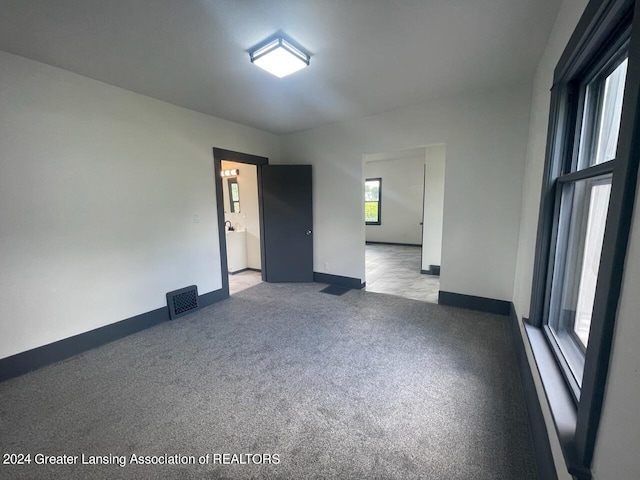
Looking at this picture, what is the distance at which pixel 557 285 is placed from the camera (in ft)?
6.01

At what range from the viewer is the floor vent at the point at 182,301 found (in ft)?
10.5

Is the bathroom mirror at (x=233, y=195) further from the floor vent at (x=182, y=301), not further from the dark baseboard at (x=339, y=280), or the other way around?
the floor vent at (x=182, y=301)

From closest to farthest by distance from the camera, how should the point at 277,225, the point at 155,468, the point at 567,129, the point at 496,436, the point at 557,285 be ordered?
the point at 155,468
the point at 496,436
the point at 567,129
the point at 557,285
the point at 277,225

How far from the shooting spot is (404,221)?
8445 millimetres

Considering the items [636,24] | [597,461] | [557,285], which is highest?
[636,24]

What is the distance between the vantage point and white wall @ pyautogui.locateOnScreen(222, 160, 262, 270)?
5.15 meters

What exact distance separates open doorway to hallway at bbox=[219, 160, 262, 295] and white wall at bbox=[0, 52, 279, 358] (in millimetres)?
1608

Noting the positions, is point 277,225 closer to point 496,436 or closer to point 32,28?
point 32,28

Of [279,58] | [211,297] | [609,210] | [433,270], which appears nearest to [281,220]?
[211,297]

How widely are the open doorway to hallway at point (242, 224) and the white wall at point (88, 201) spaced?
1.61 metres

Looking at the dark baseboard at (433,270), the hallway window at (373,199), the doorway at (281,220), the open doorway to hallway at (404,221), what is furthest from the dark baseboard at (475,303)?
the hallway window at (373,199)

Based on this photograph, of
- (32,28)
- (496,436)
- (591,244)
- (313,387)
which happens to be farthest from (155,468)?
(32,28)

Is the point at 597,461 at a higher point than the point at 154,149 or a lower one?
lower

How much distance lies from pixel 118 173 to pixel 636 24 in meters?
3.59
